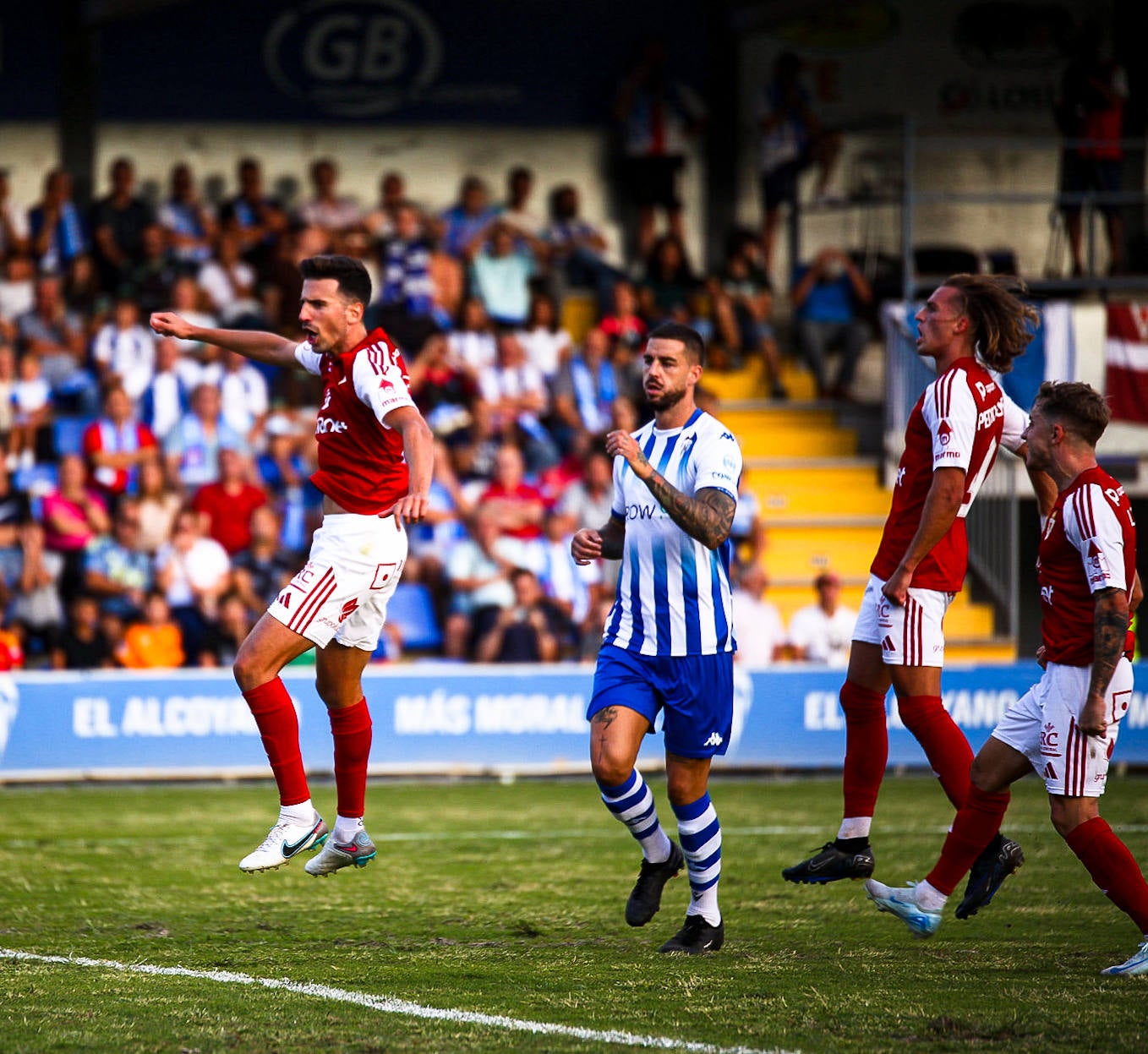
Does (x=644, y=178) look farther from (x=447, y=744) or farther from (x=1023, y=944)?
(x=1023, y=944)

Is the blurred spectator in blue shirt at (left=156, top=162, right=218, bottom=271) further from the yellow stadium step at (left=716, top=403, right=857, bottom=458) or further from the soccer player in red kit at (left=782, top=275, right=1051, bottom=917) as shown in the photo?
the soccer player in red kit at (left=782, top=275, right=1051, bottom=917)

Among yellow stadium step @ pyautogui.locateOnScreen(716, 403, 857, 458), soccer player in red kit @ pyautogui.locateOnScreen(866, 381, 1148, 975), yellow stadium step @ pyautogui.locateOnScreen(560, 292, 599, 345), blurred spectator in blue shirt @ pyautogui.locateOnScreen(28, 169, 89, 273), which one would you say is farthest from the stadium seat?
soccer player in red kit @ pyautogui.locateOnScreen(866, 381, 1148, 975)

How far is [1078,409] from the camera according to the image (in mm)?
6074

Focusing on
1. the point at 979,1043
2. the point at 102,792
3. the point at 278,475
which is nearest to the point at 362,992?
the point at 979,1043

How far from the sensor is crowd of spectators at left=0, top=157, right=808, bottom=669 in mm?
13969

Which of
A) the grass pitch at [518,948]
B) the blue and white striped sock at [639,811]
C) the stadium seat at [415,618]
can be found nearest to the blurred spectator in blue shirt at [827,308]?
the stadium seat at [415,618]

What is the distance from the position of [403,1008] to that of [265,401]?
10.6 m

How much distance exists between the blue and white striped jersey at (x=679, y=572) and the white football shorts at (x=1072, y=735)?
1.18 metres

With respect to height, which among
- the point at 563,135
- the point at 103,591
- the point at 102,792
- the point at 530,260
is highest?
the point at 563,135

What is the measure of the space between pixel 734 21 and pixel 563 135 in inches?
87.5

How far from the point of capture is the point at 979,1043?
→ 5133mm

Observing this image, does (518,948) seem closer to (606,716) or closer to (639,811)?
(639,811)

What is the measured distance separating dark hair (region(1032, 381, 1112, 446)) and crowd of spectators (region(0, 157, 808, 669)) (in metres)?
8.26

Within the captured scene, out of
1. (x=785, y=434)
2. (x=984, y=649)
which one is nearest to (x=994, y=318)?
(x=984, y=649)
